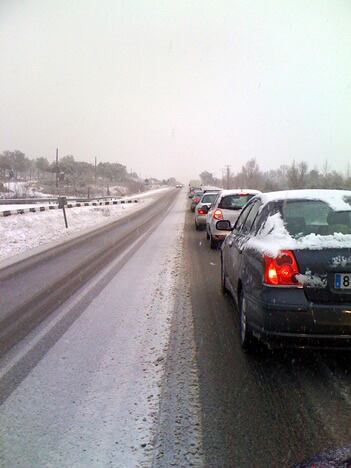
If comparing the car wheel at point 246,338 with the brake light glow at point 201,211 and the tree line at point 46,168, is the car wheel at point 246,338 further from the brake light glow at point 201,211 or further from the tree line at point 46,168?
the tree line at point 46,168

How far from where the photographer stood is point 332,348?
3611mm

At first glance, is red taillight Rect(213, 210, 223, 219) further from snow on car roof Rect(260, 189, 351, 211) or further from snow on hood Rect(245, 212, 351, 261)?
snow on hood Rect(245, 212, 351, 261)

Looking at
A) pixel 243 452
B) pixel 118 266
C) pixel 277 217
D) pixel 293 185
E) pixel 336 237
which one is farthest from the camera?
pixel 293 185

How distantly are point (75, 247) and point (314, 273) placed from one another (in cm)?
1103

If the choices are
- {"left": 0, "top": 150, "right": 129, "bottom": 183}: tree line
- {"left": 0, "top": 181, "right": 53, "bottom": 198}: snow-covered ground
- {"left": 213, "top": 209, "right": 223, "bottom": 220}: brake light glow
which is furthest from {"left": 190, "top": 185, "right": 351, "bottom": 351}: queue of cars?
{"left": 0, "top": 150, "right": 129, "bottom": 183}: tree line

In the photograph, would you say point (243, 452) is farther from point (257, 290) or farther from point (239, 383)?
point (257, 290)

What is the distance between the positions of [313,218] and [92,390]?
2861mm

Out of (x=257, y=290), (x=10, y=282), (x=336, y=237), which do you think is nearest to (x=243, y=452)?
(x=257, y=290)

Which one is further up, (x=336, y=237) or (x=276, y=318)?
(x=336, y=237)

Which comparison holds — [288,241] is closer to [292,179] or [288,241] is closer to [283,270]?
[283,270]

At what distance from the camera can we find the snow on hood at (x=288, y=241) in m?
3.73

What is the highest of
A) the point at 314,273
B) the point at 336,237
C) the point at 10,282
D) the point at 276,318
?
the point at 336,237

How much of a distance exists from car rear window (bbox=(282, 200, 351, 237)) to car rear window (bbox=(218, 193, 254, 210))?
24.0 feet

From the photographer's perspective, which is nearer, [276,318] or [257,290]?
[276,318]
